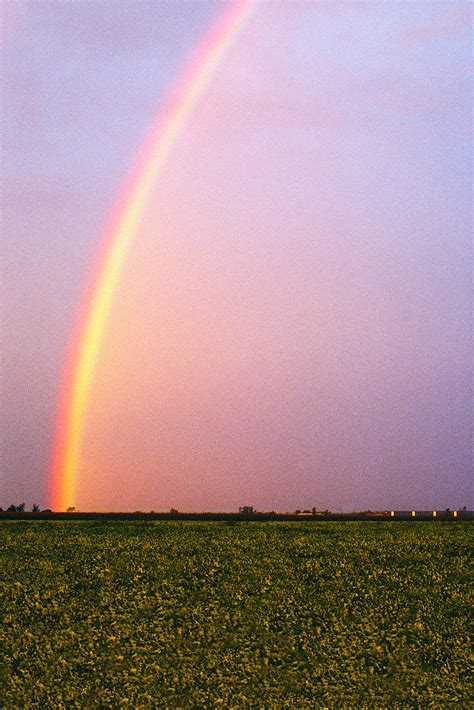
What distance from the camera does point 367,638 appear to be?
15.9m

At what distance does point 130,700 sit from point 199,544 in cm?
1051

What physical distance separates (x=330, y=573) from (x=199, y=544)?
5.27m

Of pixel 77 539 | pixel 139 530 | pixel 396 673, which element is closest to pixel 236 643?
pixel 396 673

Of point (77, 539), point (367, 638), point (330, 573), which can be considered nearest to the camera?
point (367, 638)

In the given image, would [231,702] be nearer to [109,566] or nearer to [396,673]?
[396,673]

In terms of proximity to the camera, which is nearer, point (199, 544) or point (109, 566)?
point (109, 566)

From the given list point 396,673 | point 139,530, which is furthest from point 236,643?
point 139,530

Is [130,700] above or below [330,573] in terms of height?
below

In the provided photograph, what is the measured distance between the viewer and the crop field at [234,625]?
14.0 meters

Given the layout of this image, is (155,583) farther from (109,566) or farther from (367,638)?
(367,638)

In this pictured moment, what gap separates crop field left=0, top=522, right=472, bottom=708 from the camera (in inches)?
550

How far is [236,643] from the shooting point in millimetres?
15438

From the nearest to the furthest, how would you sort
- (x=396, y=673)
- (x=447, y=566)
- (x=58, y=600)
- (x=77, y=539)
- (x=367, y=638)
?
(x=396, y=673)
(x=367, y=638)
(x=58, y=600)
(x=447, y=566)
(x=77, y=539)

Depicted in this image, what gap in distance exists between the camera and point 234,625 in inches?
640
